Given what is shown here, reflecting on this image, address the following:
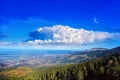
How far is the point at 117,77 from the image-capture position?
196625 mm
